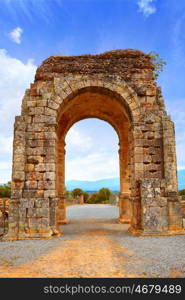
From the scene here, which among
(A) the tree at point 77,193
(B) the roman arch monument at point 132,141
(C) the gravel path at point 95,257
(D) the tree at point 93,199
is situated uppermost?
(B) the roman arch monument at point 132,141

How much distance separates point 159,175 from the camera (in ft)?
25.3

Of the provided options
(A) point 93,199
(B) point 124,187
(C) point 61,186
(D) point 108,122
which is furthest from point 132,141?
(A) point 93,199

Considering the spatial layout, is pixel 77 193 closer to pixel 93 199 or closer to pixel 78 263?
pixel 93 199

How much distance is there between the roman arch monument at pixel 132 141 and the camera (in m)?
7.21

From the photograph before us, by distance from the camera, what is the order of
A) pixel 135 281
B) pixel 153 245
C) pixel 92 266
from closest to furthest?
1. pixel 135 281
2. pixel 92 266
3. pixel 153 245

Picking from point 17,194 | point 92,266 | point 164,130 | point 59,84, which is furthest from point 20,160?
point 164,130

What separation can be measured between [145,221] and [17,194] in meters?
4.23

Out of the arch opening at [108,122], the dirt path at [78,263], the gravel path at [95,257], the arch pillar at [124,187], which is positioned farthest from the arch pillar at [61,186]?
the dirt path at [78,263]

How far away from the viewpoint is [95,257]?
Result: 4844 millimetres

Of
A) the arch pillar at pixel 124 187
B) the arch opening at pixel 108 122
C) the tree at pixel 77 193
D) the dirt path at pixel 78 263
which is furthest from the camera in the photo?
the tree at pixel 77 193

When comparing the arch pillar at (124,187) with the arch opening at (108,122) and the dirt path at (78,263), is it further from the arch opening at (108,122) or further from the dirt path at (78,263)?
the dirt path at (78,263)

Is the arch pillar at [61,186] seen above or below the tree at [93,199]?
above

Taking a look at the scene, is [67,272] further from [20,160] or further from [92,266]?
[20,160]

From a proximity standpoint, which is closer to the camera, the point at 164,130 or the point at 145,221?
the point at 145,221
